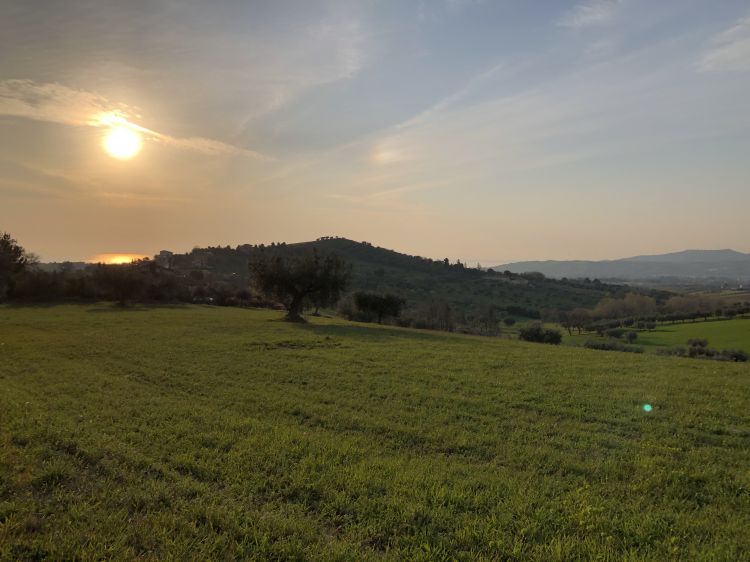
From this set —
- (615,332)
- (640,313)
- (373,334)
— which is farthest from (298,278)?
(640,313)

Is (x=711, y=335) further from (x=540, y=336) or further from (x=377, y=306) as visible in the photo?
(x=377, y=306)

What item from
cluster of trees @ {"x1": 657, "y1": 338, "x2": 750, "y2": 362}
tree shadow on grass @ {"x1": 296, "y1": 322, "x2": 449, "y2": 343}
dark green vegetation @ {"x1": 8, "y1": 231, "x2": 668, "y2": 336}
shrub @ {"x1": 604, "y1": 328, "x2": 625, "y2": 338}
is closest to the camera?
tree shadow on grass @ {"x1": 296, "y1": 322, "x2": 449, "y2": 343}

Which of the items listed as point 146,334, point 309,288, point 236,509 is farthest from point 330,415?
point 309,288

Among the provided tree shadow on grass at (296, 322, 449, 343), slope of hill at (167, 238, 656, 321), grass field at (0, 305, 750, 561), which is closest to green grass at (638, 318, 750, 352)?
tree shadow on grass at (296, 322, 449, 343)

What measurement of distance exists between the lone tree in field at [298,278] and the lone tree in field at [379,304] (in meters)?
14.4

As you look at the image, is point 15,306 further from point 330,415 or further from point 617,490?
point 617,490

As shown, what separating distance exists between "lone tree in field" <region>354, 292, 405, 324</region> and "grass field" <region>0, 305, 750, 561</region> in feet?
145

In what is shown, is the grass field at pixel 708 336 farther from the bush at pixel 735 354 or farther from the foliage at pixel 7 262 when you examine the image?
the foliage at pixel 7 262

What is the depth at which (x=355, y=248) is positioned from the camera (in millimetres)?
159625

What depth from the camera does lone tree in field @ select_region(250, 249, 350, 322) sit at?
4659cm

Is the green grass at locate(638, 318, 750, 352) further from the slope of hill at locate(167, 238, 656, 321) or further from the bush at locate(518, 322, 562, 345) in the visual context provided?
the slope of hill at locate(167, 238, 656, 321)

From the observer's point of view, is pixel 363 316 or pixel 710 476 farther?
pixel 363 316

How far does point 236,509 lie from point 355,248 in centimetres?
15425

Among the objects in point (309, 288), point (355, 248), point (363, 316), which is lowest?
point (363, 316)
